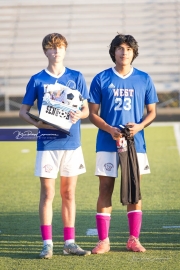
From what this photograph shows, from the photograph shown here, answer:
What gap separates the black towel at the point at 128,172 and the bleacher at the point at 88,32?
18.4m

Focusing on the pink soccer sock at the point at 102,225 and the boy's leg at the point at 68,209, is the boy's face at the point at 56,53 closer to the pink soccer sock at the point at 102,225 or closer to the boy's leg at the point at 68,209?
the boy's leg at the point at 68,209

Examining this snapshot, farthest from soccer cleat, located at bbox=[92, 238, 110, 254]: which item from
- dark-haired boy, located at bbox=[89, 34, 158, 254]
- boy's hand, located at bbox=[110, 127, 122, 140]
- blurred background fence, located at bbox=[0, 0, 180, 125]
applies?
blurred background fence, located at bbox=[0, 0, 180, 125]

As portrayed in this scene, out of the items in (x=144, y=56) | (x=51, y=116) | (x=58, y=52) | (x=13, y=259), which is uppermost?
(x=144, y=56)

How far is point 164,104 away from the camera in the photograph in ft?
74.6

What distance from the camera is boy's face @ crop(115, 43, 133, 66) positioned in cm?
595

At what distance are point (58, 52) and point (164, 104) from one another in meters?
17.2

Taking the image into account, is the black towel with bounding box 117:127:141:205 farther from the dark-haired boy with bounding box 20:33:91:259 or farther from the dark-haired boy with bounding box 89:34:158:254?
the dark-haired boy with bounding box 20:33:91:259

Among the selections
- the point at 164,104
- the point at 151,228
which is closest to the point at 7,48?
the point at 164,104

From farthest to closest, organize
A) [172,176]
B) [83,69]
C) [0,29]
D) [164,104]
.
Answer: [0,29] → [83,69] → [164,104] → [172,176]

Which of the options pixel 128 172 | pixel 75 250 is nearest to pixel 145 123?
pixel 128 172

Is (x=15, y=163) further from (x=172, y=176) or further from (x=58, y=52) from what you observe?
(x=58, y=52)

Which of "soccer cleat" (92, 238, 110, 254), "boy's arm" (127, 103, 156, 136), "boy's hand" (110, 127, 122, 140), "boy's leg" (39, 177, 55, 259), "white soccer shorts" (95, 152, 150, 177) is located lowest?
"soccer cleat" (92, 238, 110, 254)

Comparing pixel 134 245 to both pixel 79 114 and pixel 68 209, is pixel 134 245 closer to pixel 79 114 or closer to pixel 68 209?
pixel 68 209

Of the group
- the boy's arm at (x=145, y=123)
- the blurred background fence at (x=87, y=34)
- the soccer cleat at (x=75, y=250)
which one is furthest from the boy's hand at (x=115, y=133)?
the blurred background fence at (x=87, y=34)
